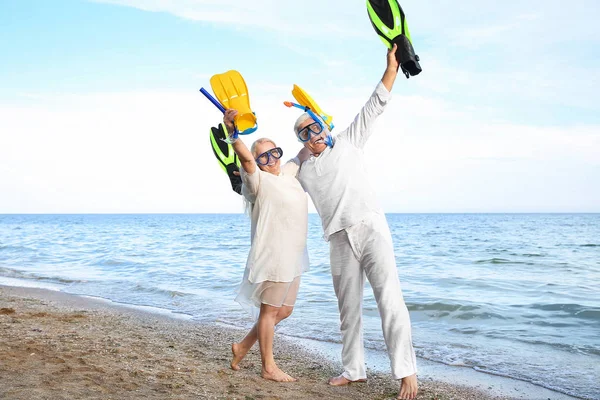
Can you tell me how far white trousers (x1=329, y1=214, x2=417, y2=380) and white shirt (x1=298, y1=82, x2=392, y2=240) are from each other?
0.09 metres

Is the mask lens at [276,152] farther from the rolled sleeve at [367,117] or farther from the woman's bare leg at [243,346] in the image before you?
the woman's bare leg at [243,346]

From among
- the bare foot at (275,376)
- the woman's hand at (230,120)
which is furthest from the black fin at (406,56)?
the bare foot at (275,376)

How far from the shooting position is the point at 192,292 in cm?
1068

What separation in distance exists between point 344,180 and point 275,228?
0.62 m

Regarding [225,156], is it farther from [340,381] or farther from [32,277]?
[32,277]

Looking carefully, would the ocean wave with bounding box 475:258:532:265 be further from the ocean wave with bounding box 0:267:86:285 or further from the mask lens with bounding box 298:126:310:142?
the mask lens with bounding box 298:126:310:142

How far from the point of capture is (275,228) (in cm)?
422

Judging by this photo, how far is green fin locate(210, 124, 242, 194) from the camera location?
476cm

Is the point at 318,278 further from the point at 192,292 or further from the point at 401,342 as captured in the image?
the point at 401,342

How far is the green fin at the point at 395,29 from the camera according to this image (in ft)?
13.7

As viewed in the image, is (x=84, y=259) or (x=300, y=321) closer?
(x=300, y=321)

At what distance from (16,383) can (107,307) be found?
5.23 meters

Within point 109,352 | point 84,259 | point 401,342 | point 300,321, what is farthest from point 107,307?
point 84,259

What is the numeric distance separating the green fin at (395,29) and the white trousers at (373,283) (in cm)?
115
